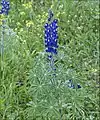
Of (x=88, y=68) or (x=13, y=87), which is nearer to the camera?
(x=13, y=87)

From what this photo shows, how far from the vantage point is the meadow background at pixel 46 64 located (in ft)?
9.89

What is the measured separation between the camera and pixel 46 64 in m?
3.16

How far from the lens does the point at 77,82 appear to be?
3225mm

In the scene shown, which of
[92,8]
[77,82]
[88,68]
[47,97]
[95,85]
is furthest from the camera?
[92,8]

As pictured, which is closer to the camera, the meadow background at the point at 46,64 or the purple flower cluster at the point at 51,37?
the meadow background at the point at 46,64

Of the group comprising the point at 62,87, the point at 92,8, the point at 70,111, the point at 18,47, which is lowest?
the point at 70,111

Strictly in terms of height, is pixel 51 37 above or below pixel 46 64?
above

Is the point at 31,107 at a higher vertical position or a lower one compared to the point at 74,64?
lower

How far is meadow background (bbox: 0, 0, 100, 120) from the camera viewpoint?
3016 millimetres

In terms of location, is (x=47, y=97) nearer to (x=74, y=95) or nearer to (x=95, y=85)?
(x=74, y=95)

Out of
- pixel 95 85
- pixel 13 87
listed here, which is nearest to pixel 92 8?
pixel 95 85

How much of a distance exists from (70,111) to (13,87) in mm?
571

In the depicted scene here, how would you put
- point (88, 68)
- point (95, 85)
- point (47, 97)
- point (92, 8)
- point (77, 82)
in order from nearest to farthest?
point (47, 97)
point (77, 82)
point (95, 85)
point (88, 68)
point (92, 8)

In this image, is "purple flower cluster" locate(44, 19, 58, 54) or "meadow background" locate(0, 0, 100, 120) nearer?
"meadow background" locate(0, 0, 100, 120)
